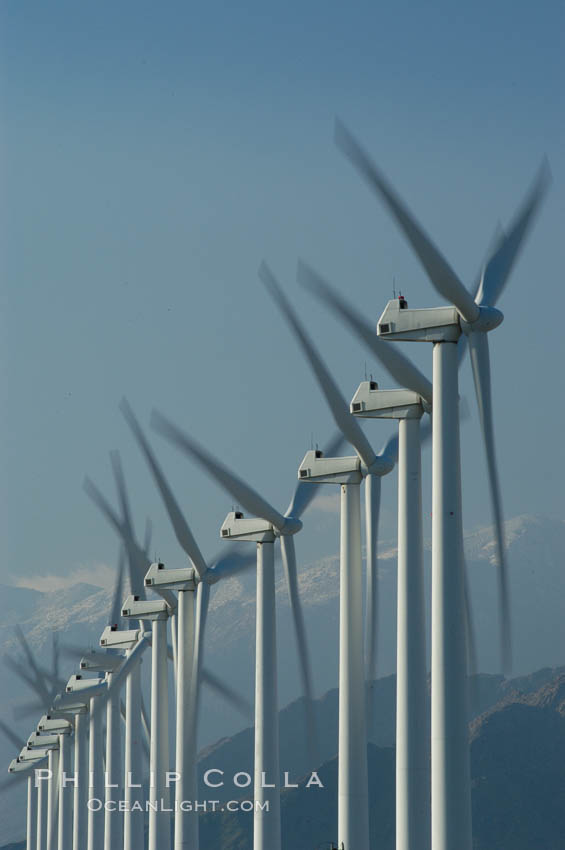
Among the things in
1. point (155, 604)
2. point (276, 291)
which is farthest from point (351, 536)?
point (155, 604)

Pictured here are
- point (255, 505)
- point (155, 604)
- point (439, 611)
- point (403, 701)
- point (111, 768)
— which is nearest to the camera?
point (439, 611)

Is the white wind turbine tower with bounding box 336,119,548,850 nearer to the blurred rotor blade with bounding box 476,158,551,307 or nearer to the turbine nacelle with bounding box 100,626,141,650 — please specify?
the blurred rotor blade with bounding box 476,158,551,307

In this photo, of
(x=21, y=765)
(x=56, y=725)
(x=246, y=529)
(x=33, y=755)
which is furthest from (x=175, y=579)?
(x=21, y=765)

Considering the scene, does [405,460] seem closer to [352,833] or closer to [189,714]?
[352,833]

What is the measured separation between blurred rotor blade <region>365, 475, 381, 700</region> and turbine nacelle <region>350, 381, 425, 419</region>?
200 inches

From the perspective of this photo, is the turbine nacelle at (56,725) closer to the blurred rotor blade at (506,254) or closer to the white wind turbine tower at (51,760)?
the white wind turbine tower at (51,760)

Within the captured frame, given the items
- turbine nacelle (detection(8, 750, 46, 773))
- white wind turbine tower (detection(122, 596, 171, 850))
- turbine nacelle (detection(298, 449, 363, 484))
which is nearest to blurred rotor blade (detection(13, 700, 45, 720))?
white wind turbine tower (detection(122, 596, 171, 850))

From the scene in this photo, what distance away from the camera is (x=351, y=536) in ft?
183

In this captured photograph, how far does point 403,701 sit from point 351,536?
10.8m

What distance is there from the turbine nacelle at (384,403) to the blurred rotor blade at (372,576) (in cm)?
507

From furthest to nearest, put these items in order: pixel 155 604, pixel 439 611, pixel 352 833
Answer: pixel 155 604
pixel 352 833
pixel 439 611

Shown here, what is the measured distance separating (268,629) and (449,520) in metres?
28.1

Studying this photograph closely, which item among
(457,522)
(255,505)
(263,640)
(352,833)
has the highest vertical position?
(255,505)

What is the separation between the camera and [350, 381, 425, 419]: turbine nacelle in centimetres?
4859
